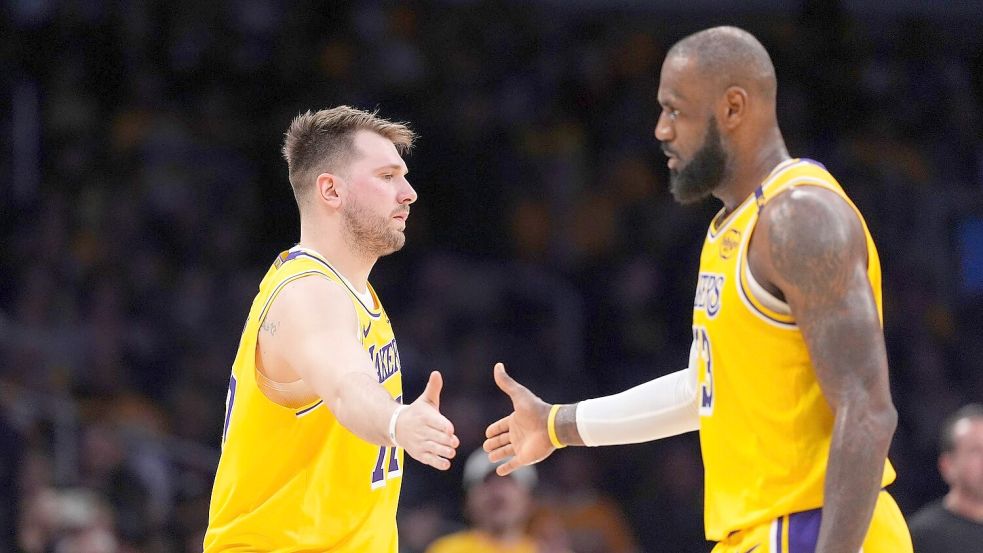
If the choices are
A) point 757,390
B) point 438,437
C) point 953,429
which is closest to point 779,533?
point 757,390

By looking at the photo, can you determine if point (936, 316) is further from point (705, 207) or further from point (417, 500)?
point (417, 500)

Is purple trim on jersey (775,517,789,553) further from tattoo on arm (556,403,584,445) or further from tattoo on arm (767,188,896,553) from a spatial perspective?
tattoo on arm (556,403,584,445)

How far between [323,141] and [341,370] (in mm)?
1250

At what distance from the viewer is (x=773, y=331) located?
3.61 metres

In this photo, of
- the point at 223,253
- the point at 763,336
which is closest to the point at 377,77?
the point at 223,253

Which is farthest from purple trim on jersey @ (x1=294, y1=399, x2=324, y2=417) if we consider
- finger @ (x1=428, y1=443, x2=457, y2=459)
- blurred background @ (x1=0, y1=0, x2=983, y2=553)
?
blurred background @ (x1=0, y1=0, x2=983, y2=553)

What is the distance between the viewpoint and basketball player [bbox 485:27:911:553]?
133 inches

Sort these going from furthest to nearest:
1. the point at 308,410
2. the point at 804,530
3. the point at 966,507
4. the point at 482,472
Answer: the point at 482,472
the point at 966,507
the point at 308,410
the point at 804,530

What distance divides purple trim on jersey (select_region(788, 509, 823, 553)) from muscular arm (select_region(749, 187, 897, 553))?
19 cm

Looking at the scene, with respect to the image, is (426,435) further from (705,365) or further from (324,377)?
(705,365)

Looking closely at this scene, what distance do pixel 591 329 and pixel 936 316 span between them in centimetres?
340

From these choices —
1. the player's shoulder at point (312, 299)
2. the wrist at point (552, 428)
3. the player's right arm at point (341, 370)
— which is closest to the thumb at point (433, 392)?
the player's right arm at point (341, 370)

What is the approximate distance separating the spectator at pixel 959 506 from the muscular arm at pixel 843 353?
3.65 meters

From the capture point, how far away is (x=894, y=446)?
1137 cm
